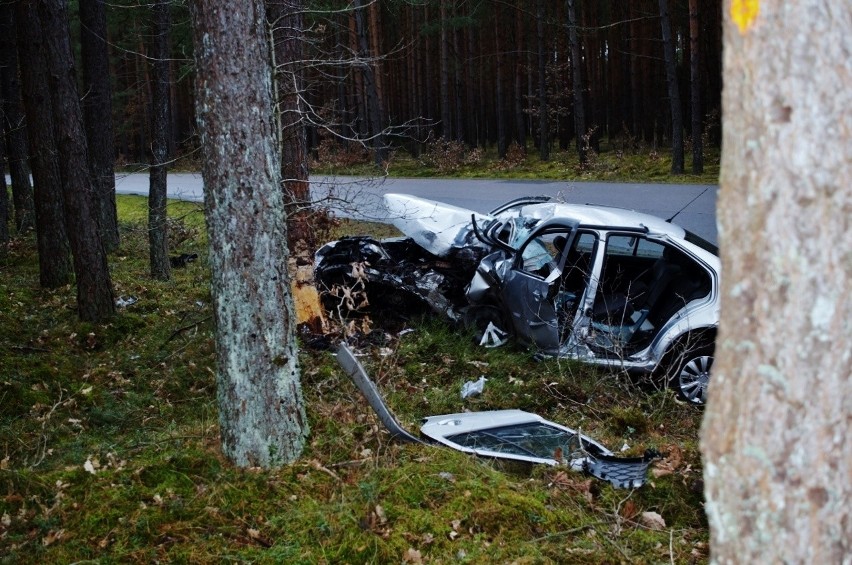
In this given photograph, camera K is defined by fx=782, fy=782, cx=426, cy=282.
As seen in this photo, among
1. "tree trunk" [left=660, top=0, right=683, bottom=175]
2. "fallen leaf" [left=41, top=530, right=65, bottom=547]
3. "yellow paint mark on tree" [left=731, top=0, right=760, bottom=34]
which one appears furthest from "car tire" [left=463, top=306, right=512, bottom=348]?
"tree trunk" [left=660, top=0, right=683, bottom=175]

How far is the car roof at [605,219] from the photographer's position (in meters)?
7.61

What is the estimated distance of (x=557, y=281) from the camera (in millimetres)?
8102

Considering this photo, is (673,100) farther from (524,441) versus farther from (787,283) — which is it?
(787,283)

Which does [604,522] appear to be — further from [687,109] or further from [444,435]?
[687,109]

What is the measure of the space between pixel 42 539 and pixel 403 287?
5040mm

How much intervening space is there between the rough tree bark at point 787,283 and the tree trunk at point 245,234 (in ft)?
11.2

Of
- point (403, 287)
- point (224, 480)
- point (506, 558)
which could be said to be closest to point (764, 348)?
point (506, 558)

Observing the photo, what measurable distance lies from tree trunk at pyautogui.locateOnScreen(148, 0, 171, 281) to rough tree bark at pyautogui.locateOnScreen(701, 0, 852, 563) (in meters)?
9.52

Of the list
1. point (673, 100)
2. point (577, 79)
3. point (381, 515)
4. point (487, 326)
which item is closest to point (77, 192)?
point (487, 326)

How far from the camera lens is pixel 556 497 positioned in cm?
462

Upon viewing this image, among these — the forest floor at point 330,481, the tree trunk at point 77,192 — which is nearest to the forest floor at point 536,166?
the tree trunk at point 77,192

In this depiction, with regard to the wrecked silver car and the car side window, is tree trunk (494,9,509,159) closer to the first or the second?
the wrecked silver car

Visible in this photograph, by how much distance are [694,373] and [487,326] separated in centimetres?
219

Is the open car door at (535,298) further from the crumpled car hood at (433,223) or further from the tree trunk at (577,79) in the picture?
the tree trunk at (577,79)
